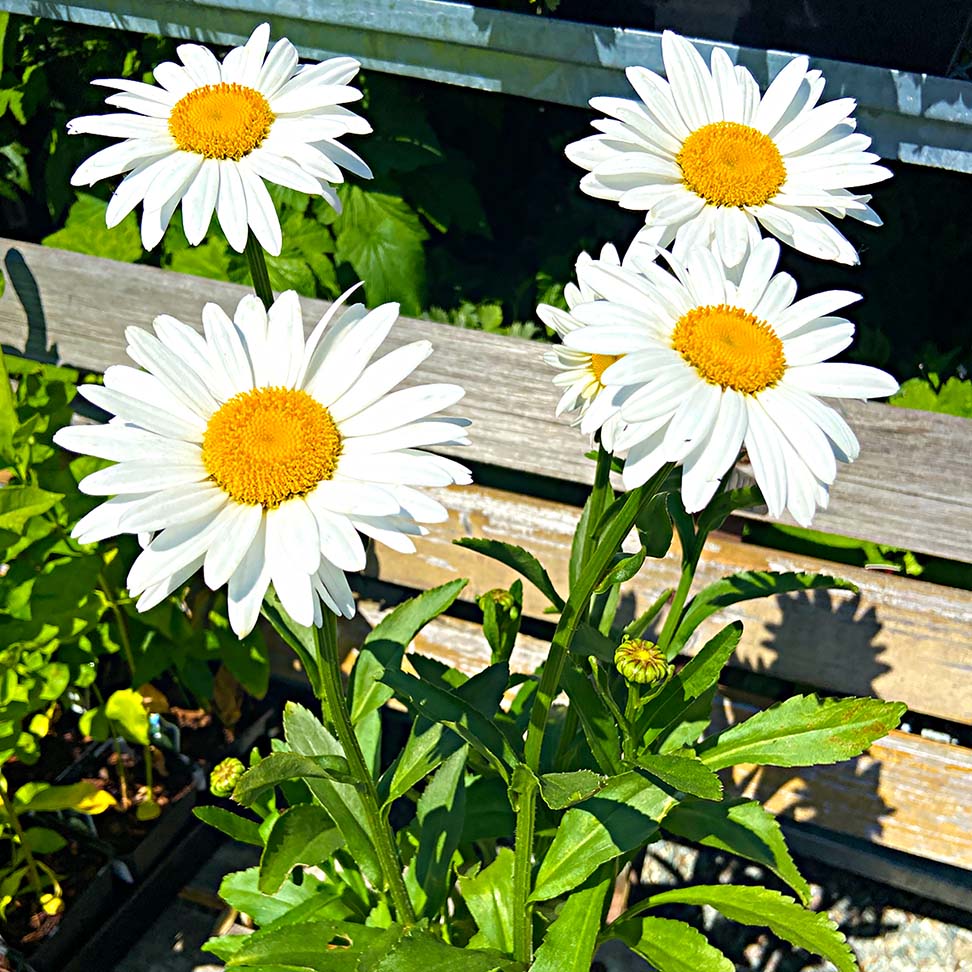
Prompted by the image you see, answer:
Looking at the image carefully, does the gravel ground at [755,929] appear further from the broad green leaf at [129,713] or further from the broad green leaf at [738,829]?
the broad green leaf at [738,829]

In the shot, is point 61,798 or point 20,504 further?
point 61,798

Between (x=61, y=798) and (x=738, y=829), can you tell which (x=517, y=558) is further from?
(x=61, y=798)

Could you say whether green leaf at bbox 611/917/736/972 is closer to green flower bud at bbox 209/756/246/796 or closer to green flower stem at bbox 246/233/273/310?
green flower bud at bbox 209/756/246/796

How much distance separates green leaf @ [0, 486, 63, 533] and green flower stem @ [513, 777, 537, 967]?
0.67m

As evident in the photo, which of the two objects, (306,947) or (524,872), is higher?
(524,872)

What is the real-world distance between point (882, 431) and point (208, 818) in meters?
0.99

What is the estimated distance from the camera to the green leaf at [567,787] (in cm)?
80

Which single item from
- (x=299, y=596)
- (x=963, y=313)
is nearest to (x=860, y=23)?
(x=963, y=313)

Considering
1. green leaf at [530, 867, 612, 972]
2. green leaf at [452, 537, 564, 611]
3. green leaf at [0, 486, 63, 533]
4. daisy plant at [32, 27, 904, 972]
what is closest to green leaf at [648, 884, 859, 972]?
daisy plant at [32, 27, 904, 972]

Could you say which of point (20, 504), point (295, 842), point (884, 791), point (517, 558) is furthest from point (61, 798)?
point (884, 791)

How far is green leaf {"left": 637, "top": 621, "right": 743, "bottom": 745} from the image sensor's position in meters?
1.02

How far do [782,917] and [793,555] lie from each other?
0.60m

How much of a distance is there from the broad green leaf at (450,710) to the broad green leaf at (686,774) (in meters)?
0.16

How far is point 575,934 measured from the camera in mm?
989
